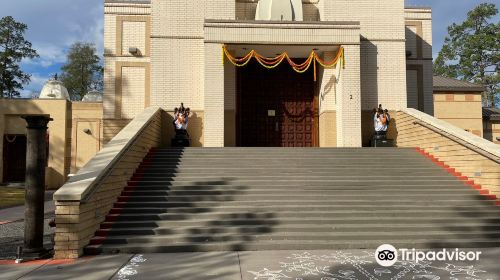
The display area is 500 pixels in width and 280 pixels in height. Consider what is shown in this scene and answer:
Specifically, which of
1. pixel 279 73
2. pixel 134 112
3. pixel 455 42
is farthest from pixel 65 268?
pixel 455 42

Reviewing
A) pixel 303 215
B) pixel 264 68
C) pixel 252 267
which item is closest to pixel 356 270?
pixel 252 267

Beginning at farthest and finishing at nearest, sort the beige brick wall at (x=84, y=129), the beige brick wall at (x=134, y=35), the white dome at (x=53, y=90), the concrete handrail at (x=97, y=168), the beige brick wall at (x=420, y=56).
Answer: the white dome at (x=53, y=90) < the beige brick wall at (x=84, y=129) < the beige brick wall at (x=420, y=56) < the beige brick wall at (x=134, y=35) < the concrete handrail at (x=97, y=168)

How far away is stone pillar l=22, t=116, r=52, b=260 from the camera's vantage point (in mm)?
7016

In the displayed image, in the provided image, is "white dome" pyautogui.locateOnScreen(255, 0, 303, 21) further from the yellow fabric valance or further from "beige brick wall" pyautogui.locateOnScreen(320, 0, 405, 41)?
the yellow fabric valance

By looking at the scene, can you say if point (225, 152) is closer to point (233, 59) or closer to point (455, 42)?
Result: point (233, 59)

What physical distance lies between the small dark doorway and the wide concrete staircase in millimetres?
16865

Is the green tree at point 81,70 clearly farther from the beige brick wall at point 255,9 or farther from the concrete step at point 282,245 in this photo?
the concrete step at point 282,245

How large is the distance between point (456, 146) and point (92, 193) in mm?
9330

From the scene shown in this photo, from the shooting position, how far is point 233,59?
14.7 m

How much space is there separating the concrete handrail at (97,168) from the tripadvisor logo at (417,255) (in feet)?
16.8

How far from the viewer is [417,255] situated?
273 inches

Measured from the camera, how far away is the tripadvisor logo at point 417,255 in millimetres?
6684

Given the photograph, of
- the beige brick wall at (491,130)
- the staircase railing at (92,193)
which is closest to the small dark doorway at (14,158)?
the staircase railing at (92,193)

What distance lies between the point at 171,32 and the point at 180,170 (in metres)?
6.82
